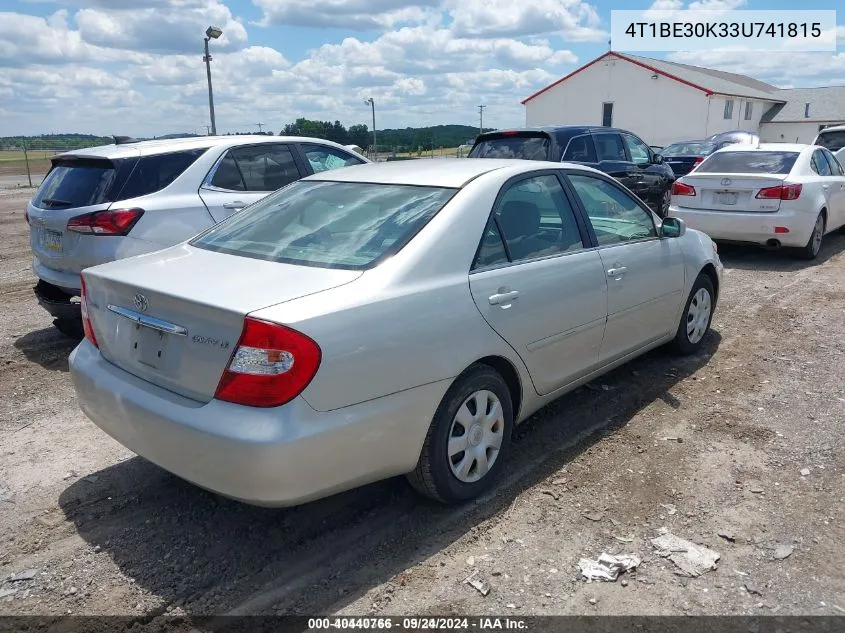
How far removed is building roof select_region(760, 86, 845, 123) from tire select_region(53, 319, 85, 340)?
53706mm

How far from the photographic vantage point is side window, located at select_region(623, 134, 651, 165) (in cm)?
1076

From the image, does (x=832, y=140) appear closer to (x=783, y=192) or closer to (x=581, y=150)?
(x=783, y=192)

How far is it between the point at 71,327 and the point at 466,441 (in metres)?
4.22

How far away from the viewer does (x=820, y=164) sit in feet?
31.9

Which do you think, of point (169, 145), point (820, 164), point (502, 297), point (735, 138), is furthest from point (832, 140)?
point (502, 297)

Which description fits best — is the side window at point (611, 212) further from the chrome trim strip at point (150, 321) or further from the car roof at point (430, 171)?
the chrome trim strip at point (150, 321)

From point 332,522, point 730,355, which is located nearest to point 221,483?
point 332,522

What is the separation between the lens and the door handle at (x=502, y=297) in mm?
3396

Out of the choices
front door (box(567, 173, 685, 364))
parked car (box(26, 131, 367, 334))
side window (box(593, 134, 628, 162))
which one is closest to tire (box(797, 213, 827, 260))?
side window (box(593, 134, 628, 162))

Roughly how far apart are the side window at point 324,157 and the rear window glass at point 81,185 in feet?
6.41

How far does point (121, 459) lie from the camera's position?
3961 millimetres

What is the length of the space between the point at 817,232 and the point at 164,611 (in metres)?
9.37

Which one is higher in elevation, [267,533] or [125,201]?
[125,201]

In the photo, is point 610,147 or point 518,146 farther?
point 610,147
